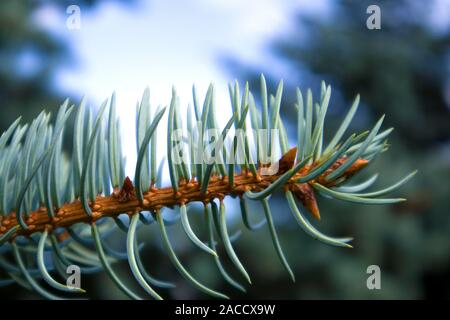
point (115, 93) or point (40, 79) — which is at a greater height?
point (40, 79)

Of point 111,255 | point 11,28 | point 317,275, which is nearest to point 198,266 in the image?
point 317,275

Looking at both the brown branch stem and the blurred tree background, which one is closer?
the brown branch stem

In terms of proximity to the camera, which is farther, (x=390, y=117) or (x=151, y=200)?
(x=390, y=117)

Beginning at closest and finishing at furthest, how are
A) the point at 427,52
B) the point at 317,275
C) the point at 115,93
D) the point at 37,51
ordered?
1. the point at 115,93
2. the point at 37,51
3. the point at 317,275
4. the point at 427,52

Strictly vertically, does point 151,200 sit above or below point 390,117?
below

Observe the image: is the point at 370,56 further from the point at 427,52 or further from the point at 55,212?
the point at 55,212

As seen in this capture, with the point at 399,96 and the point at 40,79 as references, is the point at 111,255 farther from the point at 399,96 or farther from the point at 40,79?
the point at 399,96

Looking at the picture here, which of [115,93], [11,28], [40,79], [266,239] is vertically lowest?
[266,239]

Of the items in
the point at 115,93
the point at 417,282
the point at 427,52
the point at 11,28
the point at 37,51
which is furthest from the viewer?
the point at 427,52

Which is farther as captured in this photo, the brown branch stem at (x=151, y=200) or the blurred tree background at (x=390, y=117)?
Result: the blurred tree background at (x=390, y=117)

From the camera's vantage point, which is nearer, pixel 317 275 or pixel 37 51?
pixel 37 51
